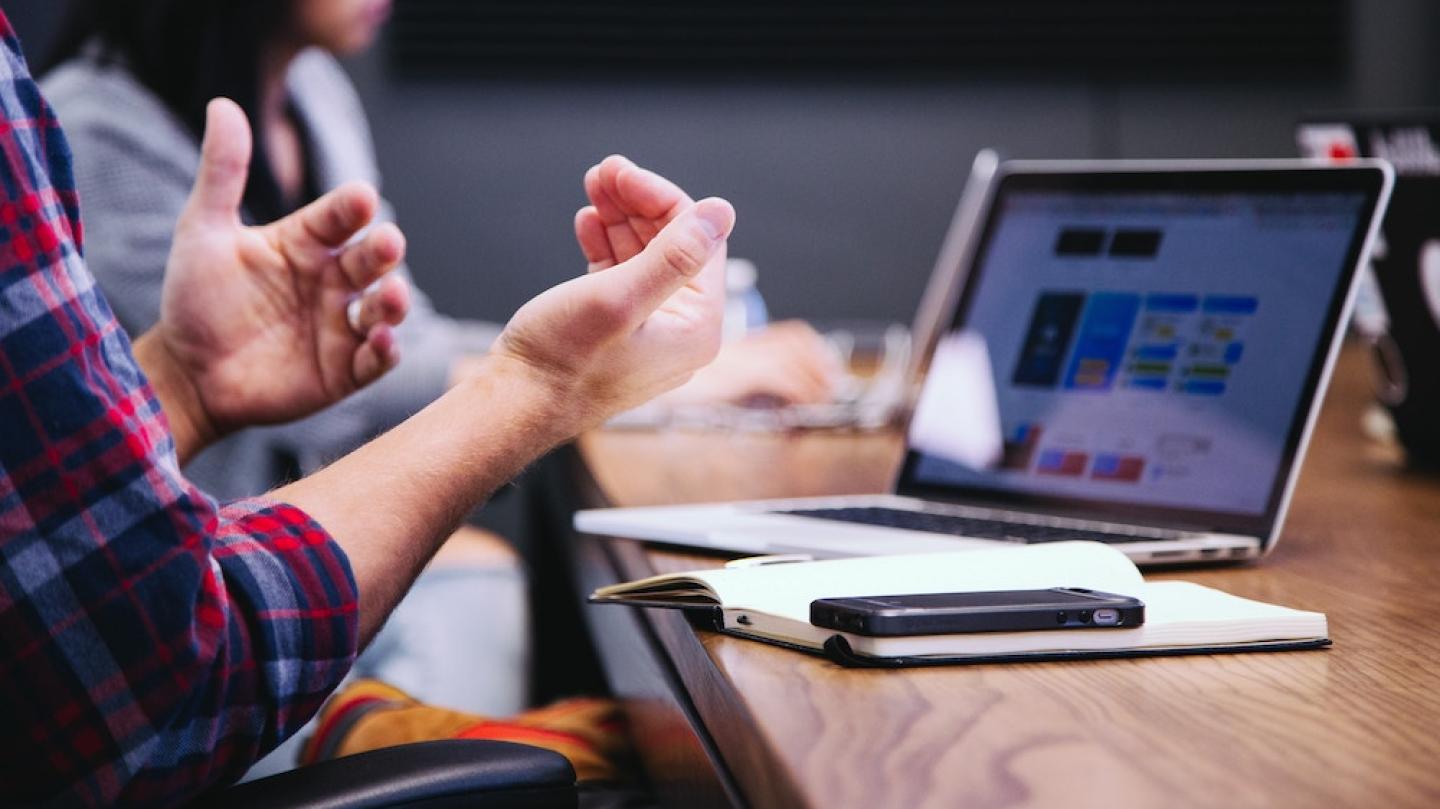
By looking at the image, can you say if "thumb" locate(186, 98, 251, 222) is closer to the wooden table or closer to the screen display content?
the wooden table

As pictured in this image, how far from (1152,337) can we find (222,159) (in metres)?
0.76

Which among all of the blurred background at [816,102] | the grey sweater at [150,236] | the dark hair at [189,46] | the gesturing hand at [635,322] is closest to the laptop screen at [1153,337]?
the gesturing hand at [635,322]

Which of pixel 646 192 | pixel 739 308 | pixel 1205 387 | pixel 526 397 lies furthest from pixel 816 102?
pixel 526 397

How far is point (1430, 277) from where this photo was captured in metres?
1.31

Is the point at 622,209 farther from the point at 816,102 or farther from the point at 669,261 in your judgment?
the point at 816,102

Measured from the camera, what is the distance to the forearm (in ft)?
2.60

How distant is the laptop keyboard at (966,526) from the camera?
1006 mm

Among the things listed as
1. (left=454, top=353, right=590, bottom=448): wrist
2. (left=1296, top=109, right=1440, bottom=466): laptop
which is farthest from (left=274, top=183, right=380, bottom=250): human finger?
(left=1296, top=109, right=1440, bottom=466): laptop

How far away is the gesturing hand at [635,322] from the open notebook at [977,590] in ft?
0.42

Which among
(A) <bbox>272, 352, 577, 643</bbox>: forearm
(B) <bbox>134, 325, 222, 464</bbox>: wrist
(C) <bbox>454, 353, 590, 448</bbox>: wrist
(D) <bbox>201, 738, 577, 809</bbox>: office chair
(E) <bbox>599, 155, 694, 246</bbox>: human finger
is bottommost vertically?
(D) <bbox>201, 738, 577, 809</bbox>: office chair

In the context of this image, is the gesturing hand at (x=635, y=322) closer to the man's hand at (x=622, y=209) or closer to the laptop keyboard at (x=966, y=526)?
the man's hand at (x=622, y=209)

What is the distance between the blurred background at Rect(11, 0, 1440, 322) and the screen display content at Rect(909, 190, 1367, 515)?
7.27ft

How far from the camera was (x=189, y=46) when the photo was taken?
76.5 inches

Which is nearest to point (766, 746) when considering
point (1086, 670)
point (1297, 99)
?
point (1086, 670)
